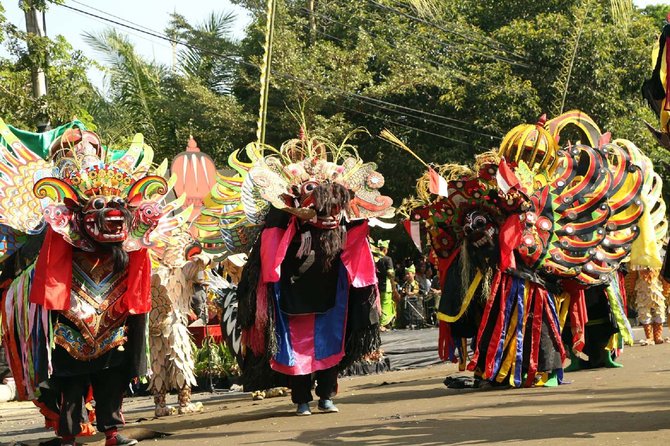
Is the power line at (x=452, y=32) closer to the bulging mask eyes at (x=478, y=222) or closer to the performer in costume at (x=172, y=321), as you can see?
the bulging mask eyes at (x=478, y=222)

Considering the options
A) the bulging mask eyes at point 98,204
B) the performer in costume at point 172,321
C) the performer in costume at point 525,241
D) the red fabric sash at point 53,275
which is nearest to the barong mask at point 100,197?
the bulging mask eyes at point 98,204

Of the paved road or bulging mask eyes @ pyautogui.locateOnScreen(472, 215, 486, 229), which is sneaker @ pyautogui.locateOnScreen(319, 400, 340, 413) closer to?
the paved road

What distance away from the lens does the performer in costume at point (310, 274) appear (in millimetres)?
9805

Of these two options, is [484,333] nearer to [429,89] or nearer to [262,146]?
[262,146]

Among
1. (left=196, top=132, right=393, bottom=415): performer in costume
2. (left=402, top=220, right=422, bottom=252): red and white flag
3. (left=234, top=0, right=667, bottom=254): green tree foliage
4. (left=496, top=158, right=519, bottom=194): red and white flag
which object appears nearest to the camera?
(left=196, top=132, right=393, bottom=415): performer in costume

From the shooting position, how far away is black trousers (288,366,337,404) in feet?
32.2

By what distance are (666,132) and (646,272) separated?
844 cm

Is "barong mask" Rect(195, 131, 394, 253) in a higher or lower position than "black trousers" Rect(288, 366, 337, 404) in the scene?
higher

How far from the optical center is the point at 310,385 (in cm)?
988

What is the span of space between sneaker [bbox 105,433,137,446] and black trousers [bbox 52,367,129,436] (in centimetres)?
9

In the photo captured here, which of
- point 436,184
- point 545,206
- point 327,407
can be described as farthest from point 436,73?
point 327,407

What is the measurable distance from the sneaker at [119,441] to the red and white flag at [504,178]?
391 cm

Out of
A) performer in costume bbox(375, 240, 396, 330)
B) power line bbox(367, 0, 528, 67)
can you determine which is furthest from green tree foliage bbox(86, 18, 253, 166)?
performer in costume bbox(375, 240, 396, 330)

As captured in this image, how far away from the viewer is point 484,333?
1081 centimetres
